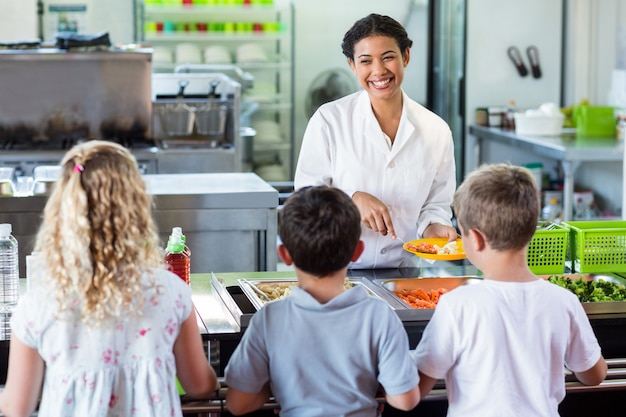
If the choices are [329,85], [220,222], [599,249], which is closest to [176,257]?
[599,249]

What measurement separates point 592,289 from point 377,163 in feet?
2.50

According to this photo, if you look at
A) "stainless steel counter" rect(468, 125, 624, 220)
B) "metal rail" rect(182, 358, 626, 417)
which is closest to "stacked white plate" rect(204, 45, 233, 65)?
"stainless steel counter" rect(468, 125, 624, 220)

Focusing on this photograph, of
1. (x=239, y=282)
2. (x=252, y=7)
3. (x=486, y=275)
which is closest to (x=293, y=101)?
(x=252, y=7)

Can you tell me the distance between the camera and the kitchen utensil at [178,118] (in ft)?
18.9

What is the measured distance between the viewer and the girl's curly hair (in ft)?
5.23

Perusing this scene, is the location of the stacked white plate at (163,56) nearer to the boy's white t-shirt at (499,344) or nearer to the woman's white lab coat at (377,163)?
the woman's white lab coat at (377,163)

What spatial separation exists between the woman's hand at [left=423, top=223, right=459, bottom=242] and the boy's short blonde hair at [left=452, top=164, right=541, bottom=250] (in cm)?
86

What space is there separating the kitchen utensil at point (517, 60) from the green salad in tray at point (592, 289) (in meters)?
4.98

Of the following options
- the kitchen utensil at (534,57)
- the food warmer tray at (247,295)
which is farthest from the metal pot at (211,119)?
the food warmer tray at (247,295)

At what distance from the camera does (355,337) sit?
175cm

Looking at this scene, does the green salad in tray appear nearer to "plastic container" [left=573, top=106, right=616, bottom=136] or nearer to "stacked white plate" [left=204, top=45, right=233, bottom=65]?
"plastic container" [left=573, top=106, right=616, bottom=136]

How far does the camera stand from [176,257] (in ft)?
7.84

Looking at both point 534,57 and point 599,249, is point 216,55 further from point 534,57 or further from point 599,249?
point 599,249

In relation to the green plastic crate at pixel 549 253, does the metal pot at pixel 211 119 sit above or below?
above
